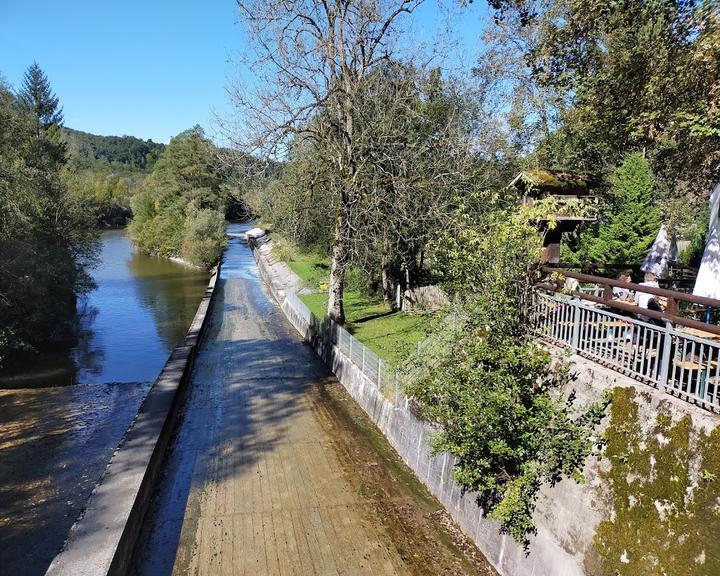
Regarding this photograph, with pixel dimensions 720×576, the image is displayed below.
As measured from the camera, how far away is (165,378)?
13.8 m

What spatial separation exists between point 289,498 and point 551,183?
6.68 m

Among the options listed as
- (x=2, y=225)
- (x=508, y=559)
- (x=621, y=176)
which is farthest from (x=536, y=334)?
(x=2, y=225)

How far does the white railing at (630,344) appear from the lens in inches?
199

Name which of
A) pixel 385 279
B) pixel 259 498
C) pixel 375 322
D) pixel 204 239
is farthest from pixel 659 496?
pixel 204 239

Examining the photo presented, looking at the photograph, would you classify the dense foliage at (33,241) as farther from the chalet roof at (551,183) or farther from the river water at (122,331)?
the chalet roof at (551,183)

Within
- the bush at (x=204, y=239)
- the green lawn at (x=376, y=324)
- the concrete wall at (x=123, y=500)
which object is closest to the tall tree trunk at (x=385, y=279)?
the green lawn at (x=376, y=324)

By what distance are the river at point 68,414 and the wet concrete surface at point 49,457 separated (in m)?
0.02

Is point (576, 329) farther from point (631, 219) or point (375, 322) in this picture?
point (375, 322)

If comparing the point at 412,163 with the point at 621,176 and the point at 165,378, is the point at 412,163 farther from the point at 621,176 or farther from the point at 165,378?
the point at 165,378

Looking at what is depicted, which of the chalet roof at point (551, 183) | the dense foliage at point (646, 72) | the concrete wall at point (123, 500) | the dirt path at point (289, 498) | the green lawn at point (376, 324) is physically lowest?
the dirt path at point (289, 498)

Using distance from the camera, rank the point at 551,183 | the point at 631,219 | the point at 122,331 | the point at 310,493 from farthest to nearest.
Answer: the point at 122,331, the point at 631,219, the point at 310,493, the point at 551,183

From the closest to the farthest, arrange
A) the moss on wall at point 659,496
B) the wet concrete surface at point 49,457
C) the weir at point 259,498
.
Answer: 1. the moss on wall at point 659,496
2. the weir at point 259,498
3. the wet concrete surface at point 49,457

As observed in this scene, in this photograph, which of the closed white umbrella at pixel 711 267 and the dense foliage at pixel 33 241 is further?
the dense foliage at pixel 33 241

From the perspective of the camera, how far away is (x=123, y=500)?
7.62 m
